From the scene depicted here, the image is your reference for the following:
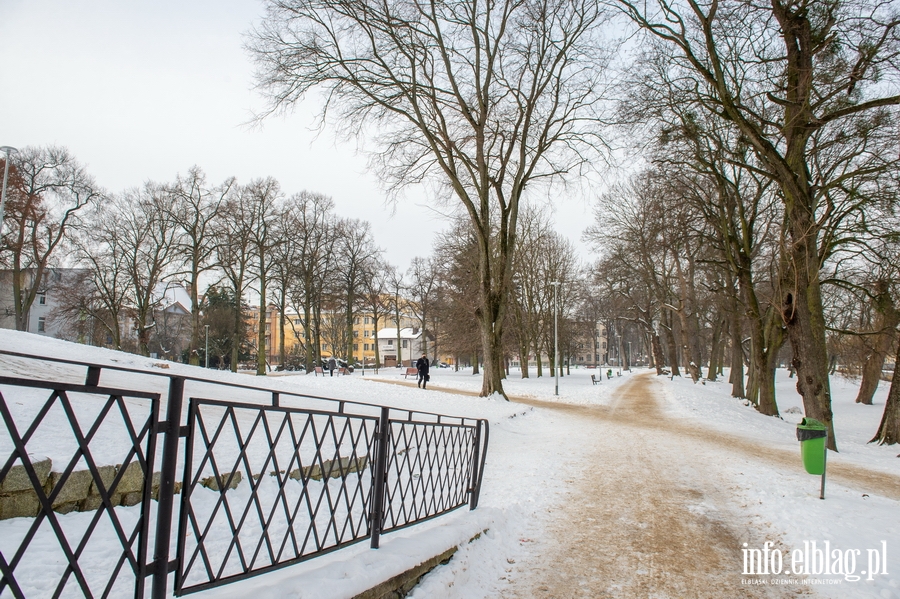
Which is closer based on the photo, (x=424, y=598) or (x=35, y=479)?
(x=35, y=479)

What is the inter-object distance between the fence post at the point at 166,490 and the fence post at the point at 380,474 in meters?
1.79

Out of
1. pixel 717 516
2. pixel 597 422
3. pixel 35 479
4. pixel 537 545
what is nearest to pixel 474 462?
pixel 537 545

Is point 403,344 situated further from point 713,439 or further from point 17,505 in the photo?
point 17,505

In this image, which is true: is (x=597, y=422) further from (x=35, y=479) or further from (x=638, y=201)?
(x=638, y=201)

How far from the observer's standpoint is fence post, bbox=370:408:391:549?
3.90 m

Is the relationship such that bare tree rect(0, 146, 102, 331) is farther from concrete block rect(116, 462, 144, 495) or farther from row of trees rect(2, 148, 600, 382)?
concrete block rect(116, 462, 144, 495)

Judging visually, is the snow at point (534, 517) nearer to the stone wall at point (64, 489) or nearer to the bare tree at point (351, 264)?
the stone wall at point (64, 489)

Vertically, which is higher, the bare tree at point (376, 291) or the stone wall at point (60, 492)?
the bare tree at point (376, 291)

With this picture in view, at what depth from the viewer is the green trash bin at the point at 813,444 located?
7059 mm

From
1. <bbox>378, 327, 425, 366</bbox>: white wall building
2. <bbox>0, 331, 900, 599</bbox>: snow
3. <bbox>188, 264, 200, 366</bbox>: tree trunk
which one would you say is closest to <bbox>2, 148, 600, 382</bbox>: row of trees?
<bbox>188, 264, 200, 366</bbox>: tree trunk

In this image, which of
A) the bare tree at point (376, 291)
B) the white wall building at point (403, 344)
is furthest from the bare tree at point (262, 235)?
the white wall building at point (403, 344)

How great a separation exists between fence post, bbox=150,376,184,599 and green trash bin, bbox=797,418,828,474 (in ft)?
25.4

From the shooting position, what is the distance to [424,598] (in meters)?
3.67

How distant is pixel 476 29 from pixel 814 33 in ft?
32.4
